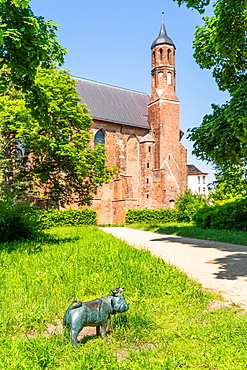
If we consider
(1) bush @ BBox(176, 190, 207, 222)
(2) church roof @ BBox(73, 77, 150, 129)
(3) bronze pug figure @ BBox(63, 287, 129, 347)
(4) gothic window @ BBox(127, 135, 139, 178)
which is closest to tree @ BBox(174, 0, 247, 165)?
(3) bronze pug figure @ BBox(63, 287, 129, 347)

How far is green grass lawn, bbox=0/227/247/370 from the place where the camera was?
258 cm

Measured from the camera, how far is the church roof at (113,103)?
37562 mm

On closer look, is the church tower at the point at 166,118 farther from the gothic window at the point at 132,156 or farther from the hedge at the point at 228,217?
the hedge at the point at 228,217

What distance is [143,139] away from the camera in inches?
1528

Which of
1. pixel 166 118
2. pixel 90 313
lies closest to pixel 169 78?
pixel 166 118

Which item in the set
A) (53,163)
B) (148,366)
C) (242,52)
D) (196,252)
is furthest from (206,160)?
(148,366)

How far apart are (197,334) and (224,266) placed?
378 cm

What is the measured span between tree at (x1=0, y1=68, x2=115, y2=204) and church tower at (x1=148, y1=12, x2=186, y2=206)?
62.2 feet

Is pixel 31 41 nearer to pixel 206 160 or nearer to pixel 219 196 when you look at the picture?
pixel 206 160

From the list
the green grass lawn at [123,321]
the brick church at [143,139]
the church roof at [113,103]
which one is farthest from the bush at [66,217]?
the green grass lawn at [123,321]

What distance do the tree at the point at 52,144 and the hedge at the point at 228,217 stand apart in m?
6.71

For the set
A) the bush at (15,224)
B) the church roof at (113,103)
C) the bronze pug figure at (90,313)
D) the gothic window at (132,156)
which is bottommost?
the bronze pug figure at (90,313)

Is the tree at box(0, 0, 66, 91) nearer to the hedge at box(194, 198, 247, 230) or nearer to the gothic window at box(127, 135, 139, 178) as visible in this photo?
the hedge at box(194, 198, 247, 230)

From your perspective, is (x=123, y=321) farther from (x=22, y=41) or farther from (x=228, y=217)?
(x=228, y=217)
